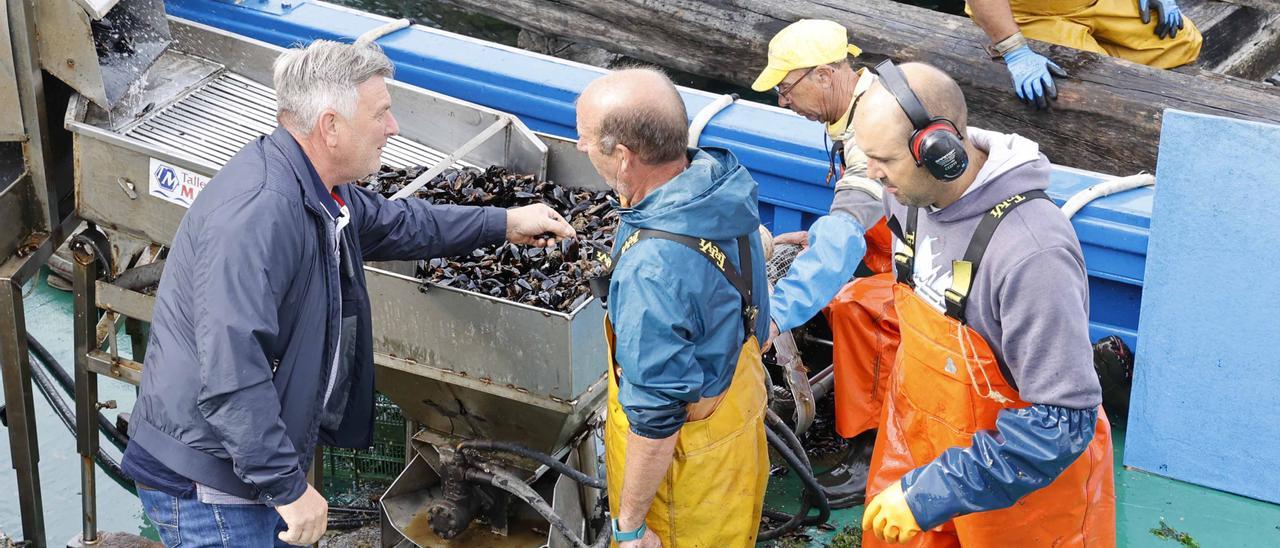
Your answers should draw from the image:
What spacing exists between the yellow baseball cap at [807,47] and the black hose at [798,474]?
1.23m

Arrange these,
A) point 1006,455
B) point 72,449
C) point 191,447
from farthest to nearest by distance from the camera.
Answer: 1. point 72,449
2. point 191,447
3. point 1006,455

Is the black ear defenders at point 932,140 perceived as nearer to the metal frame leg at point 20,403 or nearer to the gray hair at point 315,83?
the gray hair at point 315,83

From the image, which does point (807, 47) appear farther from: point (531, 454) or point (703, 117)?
point (531, 454)

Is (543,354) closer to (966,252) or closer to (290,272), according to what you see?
(290,272)

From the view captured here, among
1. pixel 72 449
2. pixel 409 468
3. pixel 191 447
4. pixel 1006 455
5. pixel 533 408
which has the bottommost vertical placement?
pixel 72 449

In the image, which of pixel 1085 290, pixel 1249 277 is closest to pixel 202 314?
pixel 1085 290

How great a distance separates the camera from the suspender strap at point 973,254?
9.19 feet

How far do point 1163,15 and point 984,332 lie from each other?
4.05 meters

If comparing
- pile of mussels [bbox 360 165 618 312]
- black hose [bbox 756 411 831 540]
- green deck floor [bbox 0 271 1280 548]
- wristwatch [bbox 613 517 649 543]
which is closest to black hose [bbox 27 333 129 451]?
green deck floor [bbox 0 271 1280 548]

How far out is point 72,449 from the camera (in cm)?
514

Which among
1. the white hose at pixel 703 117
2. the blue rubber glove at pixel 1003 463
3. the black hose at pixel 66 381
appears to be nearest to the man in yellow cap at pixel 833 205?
the white hose at pixel 703 117

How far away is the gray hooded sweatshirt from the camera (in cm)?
266

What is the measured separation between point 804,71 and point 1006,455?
6.35 feet

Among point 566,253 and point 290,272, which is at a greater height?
point 290,272
